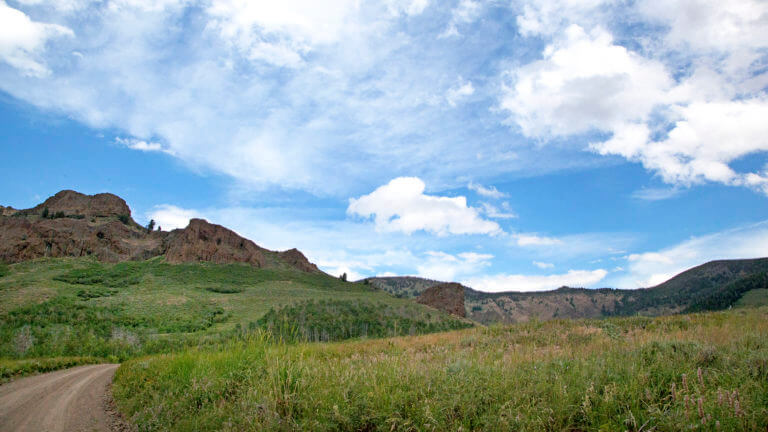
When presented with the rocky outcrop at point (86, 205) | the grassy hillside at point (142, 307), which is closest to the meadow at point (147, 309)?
the grassy hillside at point (142, 307)

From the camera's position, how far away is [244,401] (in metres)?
5.24

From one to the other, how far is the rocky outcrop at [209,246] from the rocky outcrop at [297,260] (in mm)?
11626

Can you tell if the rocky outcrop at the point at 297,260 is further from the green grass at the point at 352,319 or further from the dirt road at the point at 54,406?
the dirt road at the point at 54,406

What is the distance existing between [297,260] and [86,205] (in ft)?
358

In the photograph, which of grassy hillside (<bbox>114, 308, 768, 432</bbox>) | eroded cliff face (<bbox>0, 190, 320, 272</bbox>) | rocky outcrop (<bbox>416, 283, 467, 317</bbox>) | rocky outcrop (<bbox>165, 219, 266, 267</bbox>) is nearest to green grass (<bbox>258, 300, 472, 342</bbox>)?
rocky outcrop (<bbox>416, 283, 467, 317</bbox>)

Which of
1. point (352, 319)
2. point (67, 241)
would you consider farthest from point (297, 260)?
point (352, 319)

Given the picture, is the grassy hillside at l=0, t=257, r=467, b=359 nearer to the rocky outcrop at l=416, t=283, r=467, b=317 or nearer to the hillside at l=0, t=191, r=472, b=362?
the hillside at l=0, t=191, r=472, b=362

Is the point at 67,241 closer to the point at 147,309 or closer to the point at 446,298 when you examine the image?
the point at 147,309

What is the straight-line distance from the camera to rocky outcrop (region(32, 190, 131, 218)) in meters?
165

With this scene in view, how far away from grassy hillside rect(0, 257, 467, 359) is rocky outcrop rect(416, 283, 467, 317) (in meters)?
25.0

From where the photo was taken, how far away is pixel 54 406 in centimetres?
1050

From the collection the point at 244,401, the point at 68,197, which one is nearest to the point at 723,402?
the point at 244,401

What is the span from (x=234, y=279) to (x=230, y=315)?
42894 mm

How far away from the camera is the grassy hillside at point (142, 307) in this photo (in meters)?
39.5
